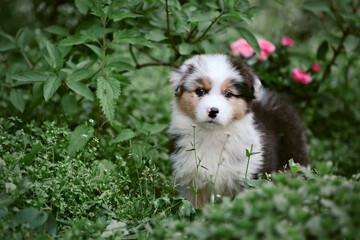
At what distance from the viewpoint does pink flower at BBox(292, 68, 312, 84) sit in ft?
14.9

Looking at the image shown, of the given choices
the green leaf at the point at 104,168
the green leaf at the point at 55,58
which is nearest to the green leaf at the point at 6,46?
the green leaf at the point at 55,58

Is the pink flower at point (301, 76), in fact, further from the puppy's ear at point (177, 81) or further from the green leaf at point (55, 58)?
the green leaf at point (55, 58)

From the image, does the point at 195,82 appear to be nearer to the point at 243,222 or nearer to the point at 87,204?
the point at 87,204

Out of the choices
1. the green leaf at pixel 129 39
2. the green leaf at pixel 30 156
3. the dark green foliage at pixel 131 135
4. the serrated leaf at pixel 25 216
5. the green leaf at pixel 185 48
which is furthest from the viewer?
the green leaf at pixel 185 48

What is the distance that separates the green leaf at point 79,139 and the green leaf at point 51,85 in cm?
34

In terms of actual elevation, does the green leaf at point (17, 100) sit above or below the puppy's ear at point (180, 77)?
below

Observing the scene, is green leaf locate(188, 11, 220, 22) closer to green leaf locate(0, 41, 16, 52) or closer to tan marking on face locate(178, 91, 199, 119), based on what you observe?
tan marking on face locate(178, 91, 199, 119)

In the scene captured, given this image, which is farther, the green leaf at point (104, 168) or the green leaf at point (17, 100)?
the green leaf at point (17, 100)

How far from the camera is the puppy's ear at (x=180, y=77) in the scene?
3275 millimetres

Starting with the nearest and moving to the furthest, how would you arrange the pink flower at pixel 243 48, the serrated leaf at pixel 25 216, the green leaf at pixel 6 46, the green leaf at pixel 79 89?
the serrated leaf at pixel 25 216 → the green leaf at pixel 79 89 → the green leaf at pixel 6 46 → the pink flower at pixel 243 48

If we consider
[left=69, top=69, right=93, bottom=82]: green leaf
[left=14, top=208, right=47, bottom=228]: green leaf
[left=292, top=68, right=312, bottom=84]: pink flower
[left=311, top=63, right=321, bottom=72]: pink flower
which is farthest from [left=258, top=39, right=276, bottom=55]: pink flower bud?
[left=14, top=208, right=47, bottom=228]: green leaf

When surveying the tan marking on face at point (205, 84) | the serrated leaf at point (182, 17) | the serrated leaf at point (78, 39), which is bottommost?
the tan marking on face at point (205, 84)

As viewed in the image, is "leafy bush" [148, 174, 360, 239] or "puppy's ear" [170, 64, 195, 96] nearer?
"leafy bush" [148, 174, 360, 239]

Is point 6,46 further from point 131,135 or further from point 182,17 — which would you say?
point 182,17
